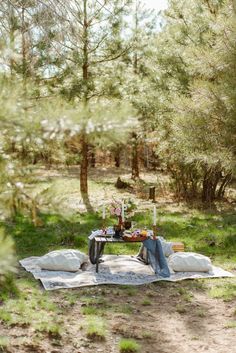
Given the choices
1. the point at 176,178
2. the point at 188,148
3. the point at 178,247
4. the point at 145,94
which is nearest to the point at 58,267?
the point at 178,247

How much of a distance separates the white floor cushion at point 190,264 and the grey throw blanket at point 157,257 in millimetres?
257

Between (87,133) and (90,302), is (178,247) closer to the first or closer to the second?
(90,302)

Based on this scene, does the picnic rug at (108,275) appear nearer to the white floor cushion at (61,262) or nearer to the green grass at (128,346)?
the white floor cushion at (61,262)

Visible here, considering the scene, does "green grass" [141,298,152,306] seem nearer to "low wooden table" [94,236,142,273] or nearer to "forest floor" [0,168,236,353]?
"forest floor" [0,168,236,353]

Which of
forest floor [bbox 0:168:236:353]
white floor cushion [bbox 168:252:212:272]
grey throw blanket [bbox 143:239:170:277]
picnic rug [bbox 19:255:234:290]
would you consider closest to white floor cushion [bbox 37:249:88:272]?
picnic rug [bbox 19:255:234:290]

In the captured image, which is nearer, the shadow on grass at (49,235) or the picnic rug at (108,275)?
the picnic rug at (108,275)

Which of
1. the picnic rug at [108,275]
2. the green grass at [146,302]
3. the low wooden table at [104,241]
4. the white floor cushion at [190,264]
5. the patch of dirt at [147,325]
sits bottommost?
the patch of dirt at [147,325]

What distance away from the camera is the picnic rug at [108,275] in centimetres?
659

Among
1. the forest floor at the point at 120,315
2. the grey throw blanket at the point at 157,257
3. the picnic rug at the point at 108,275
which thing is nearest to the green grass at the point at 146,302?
the forest floor at the point at 120,315

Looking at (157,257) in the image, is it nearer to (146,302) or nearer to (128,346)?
(146,302)

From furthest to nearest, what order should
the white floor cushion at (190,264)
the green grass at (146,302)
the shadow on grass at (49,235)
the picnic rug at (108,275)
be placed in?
the shadow on grass at (49,235)
the white floor cushion at (190,264)
the picnic rug at (108,275)
the green grass at (146,302)

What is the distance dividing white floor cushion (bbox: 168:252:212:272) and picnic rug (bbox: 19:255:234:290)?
0.21ft

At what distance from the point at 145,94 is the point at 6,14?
8853mm

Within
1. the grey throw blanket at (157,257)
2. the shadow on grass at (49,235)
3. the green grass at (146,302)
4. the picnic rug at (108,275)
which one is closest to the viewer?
the green grass at (146,302)
